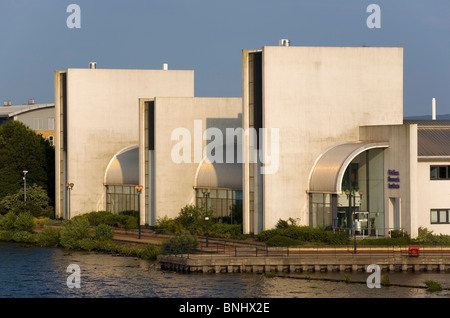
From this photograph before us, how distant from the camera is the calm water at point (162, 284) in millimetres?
58847

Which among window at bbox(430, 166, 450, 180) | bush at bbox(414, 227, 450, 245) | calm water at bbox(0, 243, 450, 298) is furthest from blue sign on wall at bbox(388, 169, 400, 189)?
calm water at bbox(0, 243, 450, 298)

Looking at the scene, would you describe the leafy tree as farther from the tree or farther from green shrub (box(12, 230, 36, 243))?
green shrub (box(12, 230, 36, 243))

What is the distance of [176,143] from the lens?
3548 inches

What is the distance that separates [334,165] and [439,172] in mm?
7886

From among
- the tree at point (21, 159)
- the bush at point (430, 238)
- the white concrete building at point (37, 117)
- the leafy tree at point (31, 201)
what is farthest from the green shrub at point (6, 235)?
the white concrete building at point (37, 117)

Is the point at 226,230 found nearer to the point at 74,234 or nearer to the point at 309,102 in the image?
the point at 309,102

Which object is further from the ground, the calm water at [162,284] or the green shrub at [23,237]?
the green shrub at [23,237]

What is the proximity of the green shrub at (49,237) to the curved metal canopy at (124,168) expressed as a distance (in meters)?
12.0

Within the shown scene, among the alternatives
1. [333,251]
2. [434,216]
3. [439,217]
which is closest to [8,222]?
[333,251]

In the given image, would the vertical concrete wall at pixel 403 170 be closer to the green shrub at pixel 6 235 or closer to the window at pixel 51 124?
the green shrub at pixel 6 235
